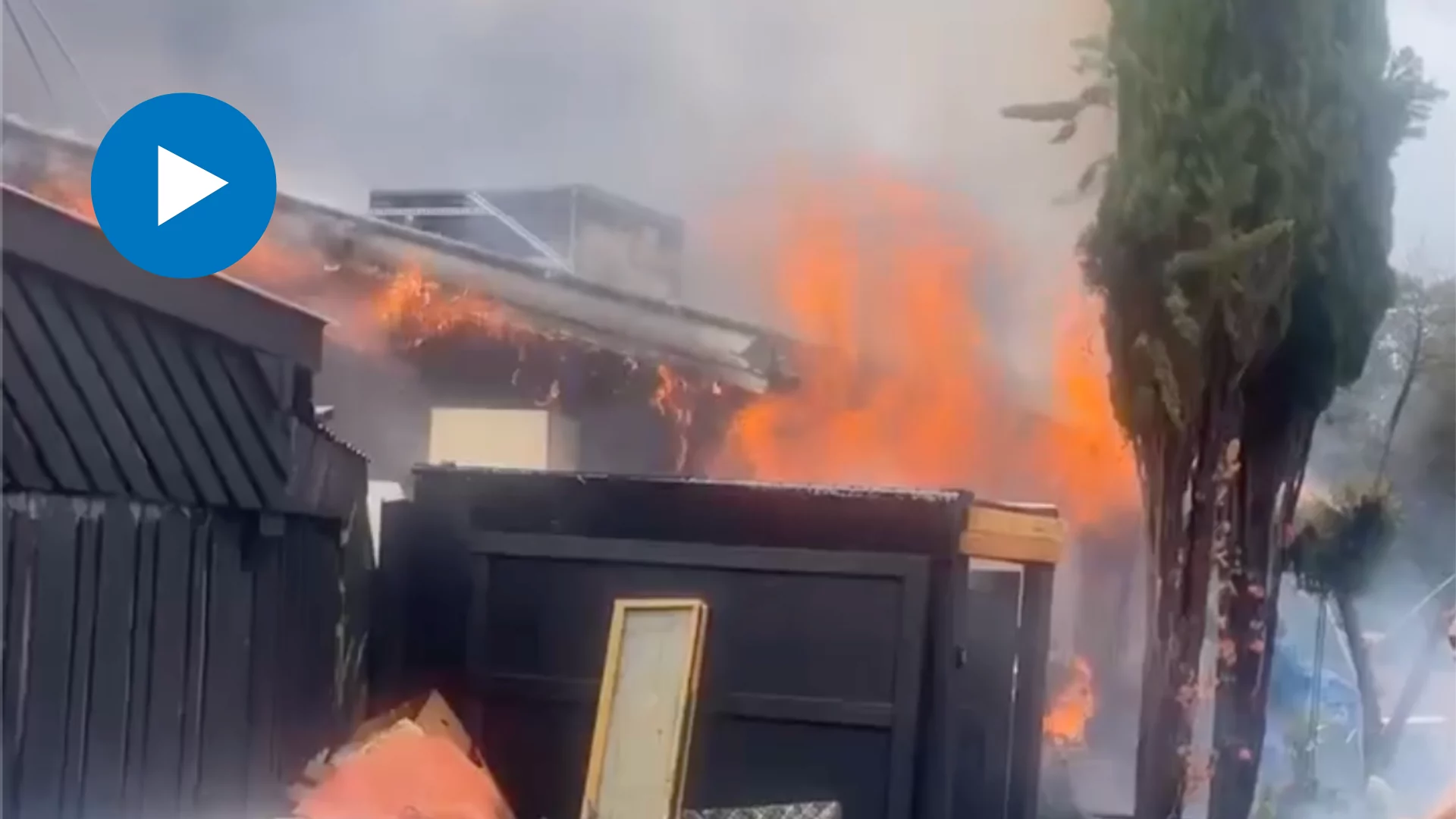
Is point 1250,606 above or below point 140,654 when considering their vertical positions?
above

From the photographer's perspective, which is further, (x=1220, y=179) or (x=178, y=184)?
(x=1220, y=179)

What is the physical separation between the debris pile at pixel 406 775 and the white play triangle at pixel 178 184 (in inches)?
26.3

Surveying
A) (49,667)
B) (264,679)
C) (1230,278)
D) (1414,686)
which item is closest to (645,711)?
(264,679)

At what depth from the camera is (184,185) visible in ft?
5.27

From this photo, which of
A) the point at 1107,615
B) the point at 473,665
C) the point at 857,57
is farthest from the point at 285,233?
the point at 1107,615

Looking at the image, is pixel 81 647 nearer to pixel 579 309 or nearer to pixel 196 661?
pixel 196 661

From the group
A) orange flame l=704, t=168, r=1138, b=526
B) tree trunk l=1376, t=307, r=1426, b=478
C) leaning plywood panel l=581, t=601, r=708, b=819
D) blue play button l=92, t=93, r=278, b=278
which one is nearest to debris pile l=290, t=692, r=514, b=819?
leaning plywood panel l=581, t=601, r=708, b=819

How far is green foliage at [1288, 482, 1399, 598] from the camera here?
6.72 ft

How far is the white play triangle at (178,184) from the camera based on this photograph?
62.6 inches

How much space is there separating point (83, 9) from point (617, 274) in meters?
0.67

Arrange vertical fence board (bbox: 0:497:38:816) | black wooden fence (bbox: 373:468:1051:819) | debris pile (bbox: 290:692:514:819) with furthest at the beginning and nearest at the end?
1. black wooden fence (bbox: 373:468:1051:819)
2. debris pile (bbox: 290:692:514:819)
3. vertical fence board (bbox: 0:497:38:816)

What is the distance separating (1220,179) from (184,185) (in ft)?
4.18

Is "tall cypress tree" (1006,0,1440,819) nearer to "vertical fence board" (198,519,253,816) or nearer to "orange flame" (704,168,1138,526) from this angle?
"orange flame" (704,168,1138,526)

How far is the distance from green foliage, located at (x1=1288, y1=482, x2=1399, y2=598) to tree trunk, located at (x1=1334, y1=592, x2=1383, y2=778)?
18 mm
